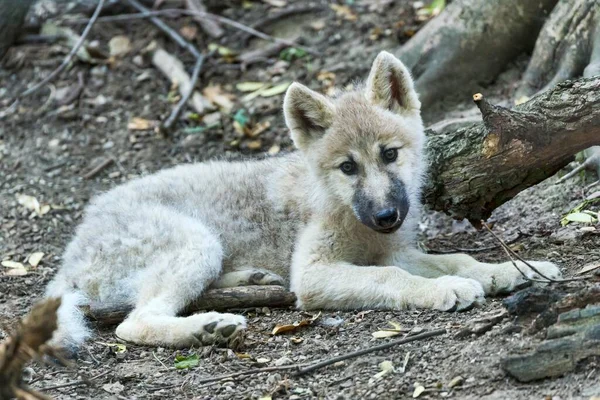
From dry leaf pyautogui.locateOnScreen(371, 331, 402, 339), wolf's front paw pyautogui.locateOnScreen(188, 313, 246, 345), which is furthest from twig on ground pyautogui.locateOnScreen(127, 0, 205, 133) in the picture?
dry leaf pyautogui.locateOnScreen(371, 331, 402, 339)

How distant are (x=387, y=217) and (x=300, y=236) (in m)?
1.03

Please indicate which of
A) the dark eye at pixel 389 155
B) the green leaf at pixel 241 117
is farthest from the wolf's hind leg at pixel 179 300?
the green leaf at pixel 241 117

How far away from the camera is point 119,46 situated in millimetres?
10945

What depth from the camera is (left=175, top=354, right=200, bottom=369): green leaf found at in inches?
202

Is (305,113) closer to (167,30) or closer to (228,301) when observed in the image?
(228,301)

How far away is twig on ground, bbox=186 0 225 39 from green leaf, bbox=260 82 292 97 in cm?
151

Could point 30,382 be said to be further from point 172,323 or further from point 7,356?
point 7,356

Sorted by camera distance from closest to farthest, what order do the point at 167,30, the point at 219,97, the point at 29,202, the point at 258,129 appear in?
the point at 29,202
the point at 258,129
the point at 219,97
the point at 167,30

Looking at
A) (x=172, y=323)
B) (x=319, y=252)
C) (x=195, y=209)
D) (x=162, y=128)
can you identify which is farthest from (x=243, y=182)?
(x=162, y=128)

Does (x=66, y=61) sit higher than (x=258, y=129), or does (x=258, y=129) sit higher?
(x=66, y=61)

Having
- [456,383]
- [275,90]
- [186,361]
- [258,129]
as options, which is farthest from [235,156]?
[456,383]

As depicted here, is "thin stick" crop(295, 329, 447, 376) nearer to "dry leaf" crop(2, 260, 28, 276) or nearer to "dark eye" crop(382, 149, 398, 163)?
"dark eye" crop(382, 149, 398, 163)

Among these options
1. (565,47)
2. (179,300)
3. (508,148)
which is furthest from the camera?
(565,47)

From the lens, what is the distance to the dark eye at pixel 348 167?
601 centimetres
